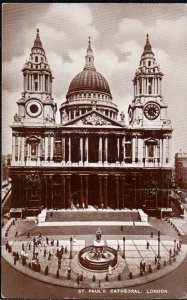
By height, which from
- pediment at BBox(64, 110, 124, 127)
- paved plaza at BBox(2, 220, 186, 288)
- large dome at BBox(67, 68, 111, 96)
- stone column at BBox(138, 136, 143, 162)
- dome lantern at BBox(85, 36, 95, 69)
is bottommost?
paved plaza at BBox(2, 220, 186, 288)

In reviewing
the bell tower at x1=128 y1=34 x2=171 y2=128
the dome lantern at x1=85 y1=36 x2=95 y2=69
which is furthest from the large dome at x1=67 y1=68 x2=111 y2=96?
the bell tower at x1=128 y1=34 x2=171 y2=128

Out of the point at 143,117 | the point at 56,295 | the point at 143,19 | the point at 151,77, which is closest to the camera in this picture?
the point at 56,295

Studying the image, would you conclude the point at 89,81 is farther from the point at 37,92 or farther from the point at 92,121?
the point at 37,92

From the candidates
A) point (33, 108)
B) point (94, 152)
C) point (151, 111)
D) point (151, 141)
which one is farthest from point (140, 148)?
point (33, 108)

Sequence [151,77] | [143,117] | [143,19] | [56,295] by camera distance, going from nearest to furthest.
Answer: [56,295] < [143,19] < [151,77] < [143,117]

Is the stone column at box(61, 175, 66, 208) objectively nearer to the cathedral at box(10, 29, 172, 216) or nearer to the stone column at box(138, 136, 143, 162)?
the cathedral at box(10, 29, 172, 216)

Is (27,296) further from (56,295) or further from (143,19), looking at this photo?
(143,19)

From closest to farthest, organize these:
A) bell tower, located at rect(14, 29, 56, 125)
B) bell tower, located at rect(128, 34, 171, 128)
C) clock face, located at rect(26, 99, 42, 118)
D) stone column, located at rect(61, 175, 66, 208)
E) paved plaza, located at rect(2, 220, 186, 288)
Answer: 1. paved plaza, located at rect(2, 220, 186, 288)
2. bell tower, located at rect(14, 29, 56, 125)
3. bell tower, located at rect(128, 34, 171, 128)
4. clock face, located at rect(26, 99, 42, 118)
5. stone column, located at rect(61, 175, 66, 208)

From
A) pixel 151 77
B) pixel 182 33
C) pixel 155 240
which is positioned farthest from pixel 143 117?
pixel 155 240
